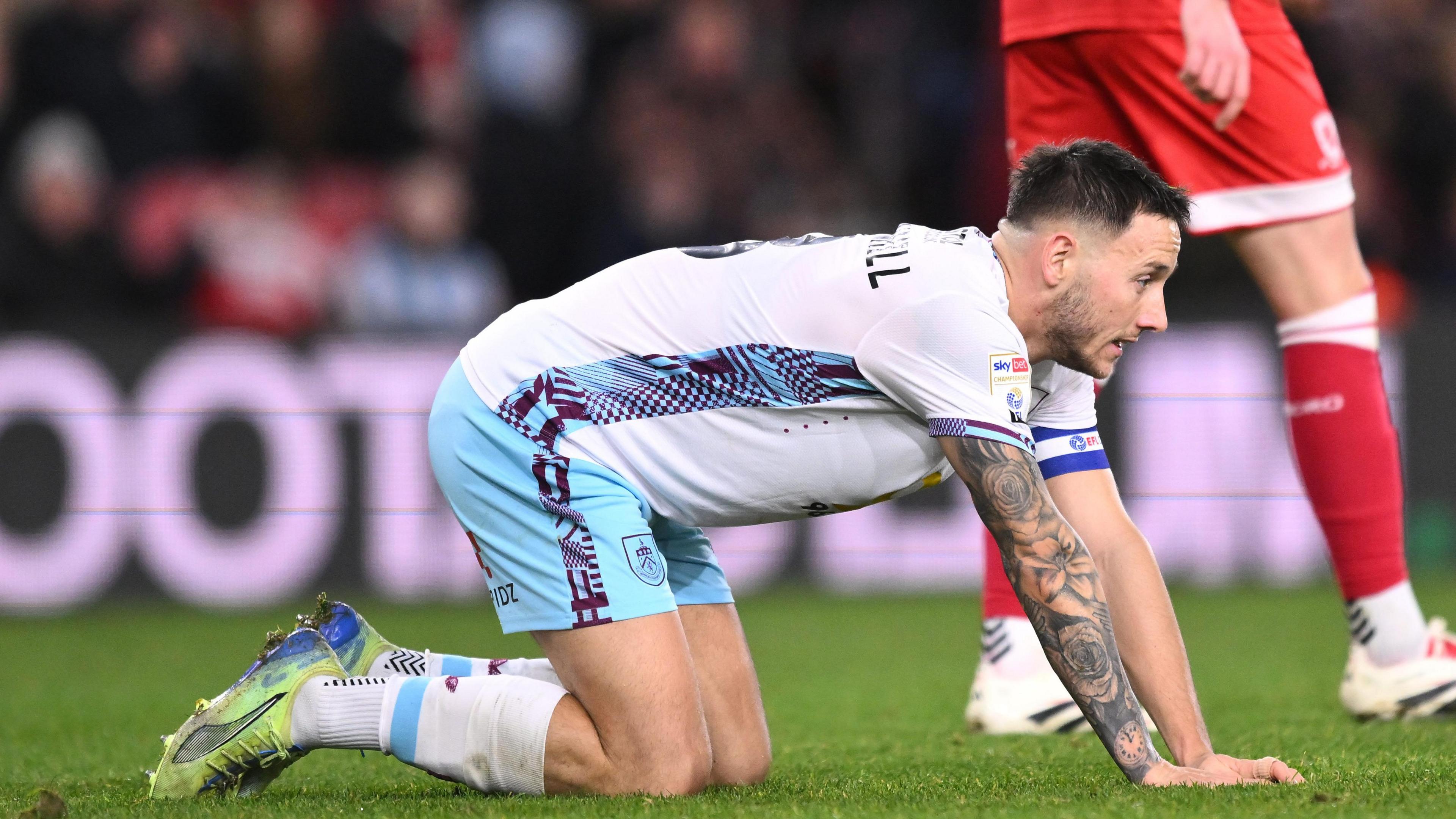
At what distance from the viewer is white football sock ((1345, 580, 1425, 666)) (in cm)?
379

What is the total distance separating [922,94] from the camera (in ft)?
31.9

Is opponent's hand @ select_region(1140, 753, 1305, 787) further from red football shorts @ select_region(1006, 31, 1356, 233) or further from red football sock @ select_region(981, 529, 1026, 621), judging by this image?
red football shorts @ select_region(1006, 31, 1356, 233)

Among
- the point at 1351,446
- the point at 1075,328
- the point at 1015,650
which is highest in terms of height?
the point at 1075,328

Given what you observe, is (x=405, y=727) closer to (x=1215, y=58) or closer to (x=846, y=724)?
(x=846, y=724)

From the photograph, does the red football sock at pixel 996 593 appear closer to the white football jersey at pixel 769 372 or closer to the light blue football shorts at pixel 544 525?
the white football jersey at pixel 769 372

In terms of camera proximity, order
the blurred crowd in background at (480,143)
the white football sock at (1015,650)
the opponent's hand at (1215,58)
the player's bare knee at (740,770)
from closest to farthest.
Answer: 1. the player's bare knee at (740,770)
2. the opponent's hand at (1215,58)
3. the white football sock at (1015,650)
4. the blurred crowd in background at (480,143)

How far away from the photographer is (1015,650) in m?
3.91

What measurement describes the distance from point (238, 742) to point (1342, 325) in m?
2.53

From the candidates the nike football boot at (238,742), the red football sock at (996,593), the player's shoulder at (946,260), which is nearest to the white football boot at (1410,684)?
the red football sock at (996,593)

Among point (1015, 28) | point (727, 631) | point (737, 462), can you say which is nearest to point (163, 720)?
point (727, 631)

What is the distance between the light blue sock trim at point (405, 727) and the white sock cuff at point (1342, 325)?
2104 millimetres

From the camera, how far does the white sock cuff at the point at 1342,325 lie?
12.7 feet


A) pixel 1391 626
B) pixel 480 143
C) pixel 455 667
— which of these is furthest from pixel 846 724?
pixel 480 143

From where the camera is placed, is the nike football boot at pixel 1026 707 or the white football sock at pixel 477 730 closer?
the white football sock at pixel 477 730
